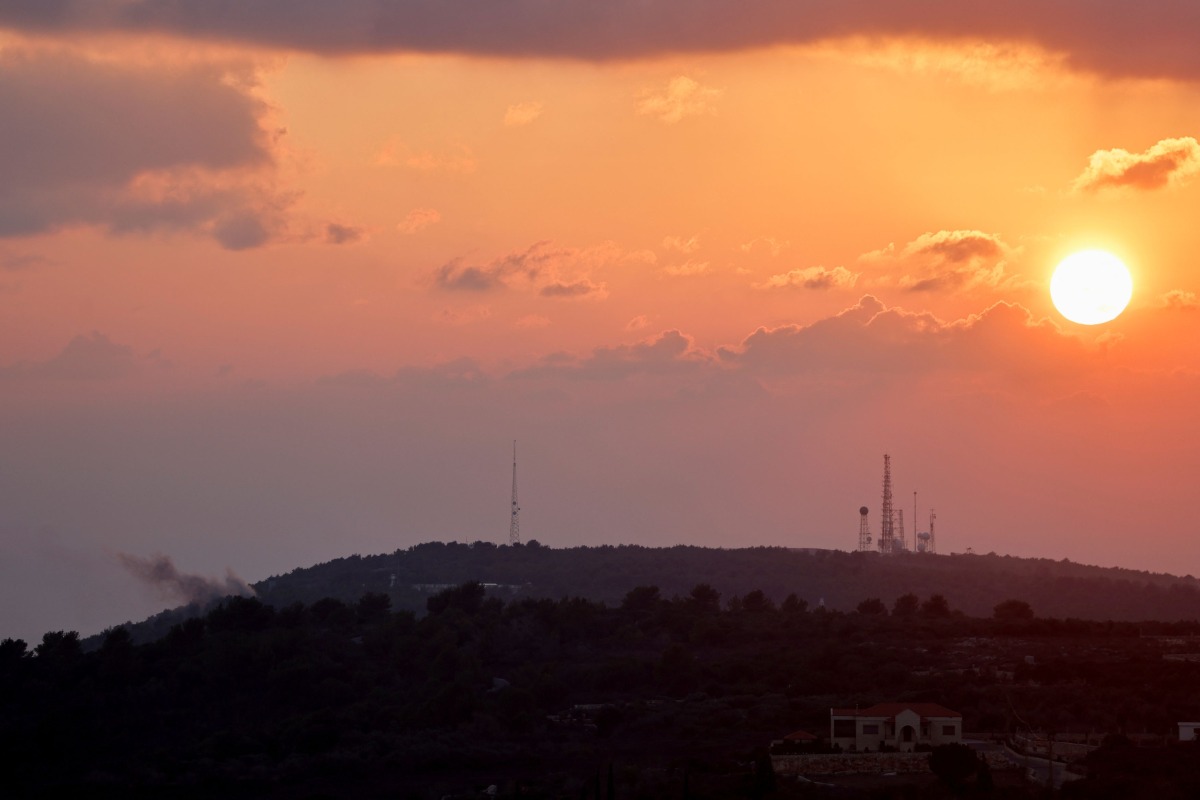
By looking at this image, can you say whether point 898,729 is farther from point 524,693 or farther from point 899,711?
point 524,693

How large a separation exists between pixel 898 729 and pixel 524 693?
31.4m

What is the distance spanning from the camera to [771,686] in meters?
93.5

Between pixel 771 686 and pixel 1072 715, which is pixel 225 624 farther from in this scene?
pixel 1072 715

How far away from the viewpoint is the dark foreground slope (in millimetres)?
76688

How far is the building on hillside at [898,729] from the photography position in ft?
224

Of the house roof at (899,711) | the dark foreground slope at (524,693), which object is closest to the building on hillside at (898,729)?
the house roof at (899,711)

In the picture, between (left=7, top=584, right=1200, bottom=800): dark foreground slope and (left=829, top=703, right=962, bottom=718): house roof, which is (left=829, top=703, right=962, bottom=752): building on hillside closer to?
(left=829, top=703, right=962, bottom=718): house roof

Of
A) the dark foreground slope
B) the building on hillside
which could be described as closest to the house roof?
the building on hillside

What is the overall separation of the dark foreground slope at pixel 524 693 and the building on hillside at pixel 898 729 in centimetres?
391

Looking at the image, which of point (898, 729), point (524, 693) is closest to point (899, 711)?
point (898, 729)

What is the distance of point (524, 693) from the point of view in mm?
95188

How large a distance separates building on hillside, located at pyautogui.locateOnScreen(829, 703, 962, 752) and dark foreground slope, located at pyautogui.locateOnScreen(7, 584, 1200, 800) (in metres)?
3.91

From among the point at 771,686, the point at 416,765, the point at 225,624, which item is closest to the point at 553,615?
the point at 225,624

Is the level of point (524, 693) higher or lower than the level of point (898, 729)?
higher
